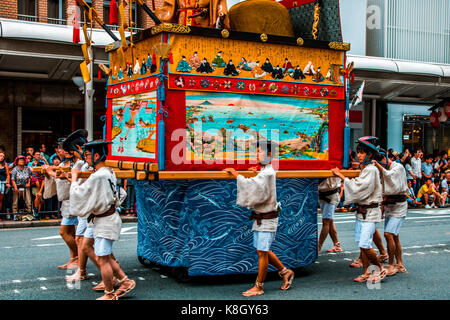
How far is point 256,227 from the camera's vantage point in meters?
6.75

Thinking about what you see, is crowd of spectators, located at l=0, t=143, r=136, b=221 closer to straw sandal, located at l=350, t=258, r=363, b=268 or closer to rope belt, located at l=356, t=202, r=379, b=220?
straw sandal, located at l=350, t=258, r=363, b=268

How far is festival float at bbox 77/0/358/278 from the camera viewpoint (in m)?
6.84

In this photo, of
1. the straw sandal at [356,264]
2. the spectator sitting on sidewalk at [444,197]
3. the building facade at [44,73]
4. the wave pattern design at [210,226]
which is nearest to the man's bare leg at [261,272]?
the wave pattern design at [210,226]

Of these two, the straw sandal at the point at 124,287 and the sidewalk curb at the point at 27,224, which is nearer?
the straw sandal at the point at 124,287

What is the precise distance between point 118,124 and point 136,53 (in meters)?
1.16

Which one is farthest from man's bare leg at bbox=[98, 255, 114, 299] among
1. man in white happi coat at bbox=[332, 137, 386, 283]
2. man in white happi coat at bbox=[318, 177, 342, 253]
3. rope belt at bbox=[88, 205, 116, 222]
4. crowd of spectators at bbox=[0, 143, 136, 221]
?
crowd of spectators at bbox=[0, 143, 136, 221]

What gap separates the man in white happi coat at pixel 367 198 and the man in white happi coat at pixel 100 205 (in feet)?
9.92

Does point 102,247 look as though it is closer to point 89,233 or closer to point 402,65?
point 89,233

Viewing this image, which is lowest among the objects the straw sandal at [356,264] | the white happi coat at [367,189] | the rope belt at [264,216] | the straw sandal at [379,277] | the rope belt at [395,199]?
the straw sandal at [356,264]

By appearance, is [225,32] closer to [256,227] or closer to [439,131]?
[256,227]

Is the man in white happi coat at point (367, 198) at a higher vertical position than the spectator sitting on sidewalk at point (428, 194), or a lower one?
higher

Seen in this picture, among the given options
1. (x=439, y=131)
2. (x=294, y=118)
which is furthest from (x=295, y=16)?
(x=439, y=131)

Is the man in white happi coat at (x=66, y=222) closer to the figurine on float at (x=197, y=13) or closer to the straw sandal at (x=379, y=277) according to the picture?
the figurine on float at (x=197, y=13)

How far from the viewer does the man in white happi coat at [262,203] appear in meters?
6.57
